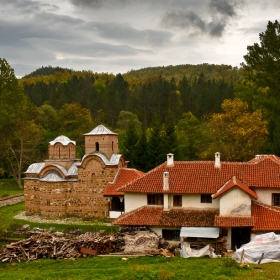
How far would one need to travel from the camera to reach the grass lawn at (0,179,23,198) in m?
48.0

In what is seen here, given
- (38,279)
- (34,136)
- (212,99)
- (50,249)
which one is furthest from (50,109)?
(38,279)

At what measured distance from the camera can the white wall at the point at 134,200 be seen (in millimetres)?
25344

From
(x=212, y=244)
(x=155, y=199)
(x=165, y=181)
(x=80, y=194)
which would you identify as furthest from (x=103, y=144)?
(x=212, y=244)

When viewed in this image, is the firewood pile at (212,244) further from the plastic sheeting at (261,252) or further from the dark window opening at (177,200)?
the dark window opening at (177,200)

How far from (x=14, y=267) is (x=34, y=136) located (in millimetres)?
34149

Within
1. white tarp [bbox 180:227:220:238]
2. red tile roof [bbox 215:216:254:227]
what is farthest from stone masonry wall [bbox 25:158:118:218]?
red tile roof [bbox 215:216:254:227]

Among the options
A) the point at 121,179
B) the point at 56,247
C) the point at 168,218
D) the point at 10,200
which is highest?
the point at 121,179

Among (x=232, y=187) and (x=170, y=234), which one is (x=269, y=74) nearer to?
(x=232, y=187)

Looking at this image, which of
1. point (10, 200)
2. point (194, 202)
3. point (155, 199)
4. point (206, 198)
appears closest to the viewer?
point (206, 198)

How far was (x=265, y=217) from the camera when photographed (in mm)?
22438

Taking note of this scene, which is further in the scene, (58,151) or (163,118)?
(163,118)

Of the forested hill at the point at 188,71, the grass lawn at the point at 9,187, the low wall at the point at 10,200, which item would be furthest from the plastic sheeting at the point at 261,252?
the forested hill at the point at 188,71

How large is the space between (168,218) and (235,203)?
401cm

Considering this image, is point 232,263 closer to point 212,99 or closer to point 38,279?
point 38,279
